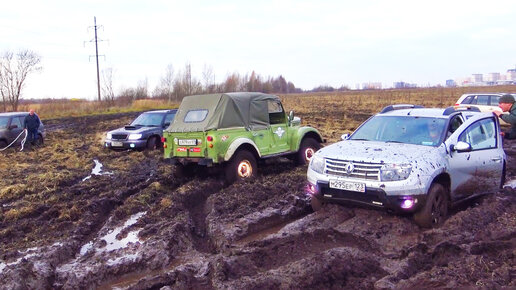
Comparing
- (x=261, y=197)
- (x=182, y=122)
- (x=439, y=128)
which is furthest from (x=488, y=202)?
(x=182, y=122)

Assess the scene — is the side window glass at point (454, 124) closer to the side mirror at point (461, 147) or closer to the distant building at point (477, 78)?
the side mirror at point (461, 147)

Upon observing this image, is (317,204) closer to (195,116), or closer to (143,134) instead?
(195,116)

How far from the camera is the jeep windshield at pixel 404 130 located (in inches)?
271

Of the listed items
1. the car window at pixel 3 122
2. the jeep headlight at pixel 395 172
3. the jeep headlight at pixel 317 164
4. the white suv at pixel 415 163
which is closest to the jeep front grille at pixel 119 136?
the car window at pixel 3 122

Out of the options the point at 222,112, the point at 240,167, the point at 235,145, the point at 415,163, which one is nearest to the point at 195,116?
the point at 222,112

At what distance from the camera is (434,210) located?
20.6 feet

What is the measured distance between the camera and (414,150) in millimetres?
6430

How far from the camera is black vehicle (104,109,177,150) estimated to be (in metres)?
15.9

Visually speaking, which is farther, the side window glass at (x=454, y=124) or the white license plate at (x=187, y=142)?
the white license plate at (x=187, y=142)

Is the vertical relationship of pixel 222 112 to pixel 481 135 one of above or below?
above

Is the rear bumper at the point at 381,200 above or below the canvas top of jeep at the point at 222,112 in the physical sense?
below

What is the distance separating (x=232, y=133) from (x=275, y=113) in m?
1.69

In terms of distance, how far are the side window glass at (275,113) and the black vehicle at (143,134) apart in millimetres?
5871

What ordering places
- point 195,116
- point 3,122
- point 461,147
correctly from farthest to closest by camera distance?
point 3,122, point 195,116, point 461,147
